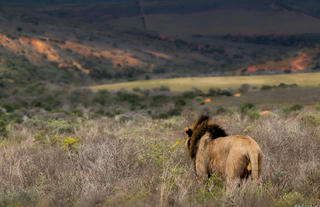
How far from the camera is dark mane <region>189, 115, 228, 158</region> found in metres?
4.02

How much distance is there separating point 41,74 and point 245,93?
1457 inches

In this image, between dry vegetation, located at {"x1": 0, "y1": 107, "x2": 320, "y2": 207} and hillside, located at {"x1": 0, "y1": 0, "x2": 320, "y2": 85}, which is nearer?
dry vegetation, located at {"x1": 0, "y1": 107, "x2": 320, "y2": 207}

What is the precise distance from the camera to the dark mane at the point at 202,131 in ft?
13.2

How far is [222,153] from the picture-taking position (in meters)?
3.62

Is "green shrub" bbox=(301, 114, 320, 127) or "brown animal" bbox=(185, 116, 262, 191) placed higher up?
"brown animal" bbox=(185, 116, 262, 191)

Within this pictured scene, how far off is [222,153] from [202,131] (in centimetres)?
51

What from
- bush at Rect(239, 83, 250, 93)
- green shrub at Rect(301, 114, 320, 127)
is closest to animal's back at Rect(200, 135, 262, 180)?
green shrub at Rect(301, 114, 320, 127)

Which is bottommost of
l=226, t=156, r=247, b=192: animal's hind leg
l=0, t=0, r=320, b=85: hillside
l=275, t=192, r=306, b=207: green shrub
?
l=275, t=192, r=306, b=207: green shrub

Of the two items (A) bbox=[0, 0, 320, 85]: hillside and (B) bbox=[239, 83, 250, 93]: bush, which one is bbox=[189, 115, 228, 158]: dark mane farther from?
(A) bbox=[0, 0, 320, 85]: hillside

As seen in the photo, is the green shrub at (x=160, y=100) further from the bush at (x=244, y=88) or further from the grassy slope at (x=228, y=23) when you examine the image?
the grassy slope at (x=228, y=23)

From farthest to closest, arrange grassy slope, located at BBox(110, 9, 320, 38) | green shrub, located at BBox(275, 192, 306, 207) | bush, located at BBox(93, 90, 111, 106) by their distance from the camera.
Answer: grassy slope, located at BBox(110, 9, 320, 38)
bush, located at BBox(93, 90, 111, 106)
green shrub, located at BBox(275, 192, 306, 207)

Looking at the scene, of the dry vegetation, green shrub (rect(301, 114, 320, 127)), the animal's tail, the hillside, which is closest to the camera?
the animal's tail

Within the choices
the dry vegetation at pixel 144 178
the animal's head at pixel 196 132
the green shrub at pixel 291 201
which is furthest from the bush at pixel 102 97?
the green shrub at pixel 291 201

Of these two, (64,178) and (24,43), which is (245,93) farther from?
(24,43)
